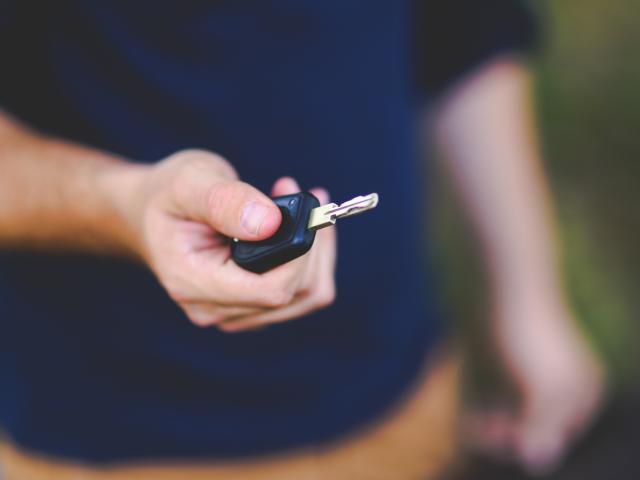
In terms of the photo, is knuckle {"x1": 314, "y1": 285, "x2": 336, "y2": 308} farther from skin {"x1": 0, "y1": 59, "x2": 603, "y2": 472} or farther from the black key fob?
the black key fob

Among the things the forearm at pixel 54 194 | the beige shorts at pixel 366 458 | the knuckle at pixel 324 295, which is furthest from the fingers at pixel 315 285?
the beige shorts at pixel 366 458

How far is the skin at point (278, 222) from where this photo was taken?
662mm

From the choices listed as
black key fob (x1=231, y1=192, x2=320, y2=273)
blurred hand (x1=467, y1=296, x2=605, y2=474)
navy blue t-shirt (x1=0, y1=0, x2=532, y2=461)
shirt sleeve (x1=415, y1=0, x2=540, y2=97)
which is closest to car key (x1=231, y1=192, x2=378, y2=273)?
black key fob (x1=231, y1=192, x2=320, y2=273)

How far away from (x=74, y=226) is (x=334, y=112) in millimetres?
471

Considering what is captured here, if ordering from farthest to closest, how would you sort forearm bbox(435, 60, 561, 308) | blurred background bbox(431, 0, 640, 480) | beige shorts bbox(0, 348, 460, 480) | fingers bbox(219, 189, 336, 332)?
blurred background bbox(431, 0, 640, 480) → forearm bbox(435, 60, 561, 308) → beige shorts bbox(0, 348, 460, 480) → fingers bbox(219, 189, 336, 332)

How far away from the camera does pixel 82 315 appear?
1042 millimetres

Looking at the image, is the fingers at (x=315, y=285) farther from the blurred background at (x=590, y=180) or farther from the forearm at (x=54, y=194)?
the blurred background at (x=590, y=180)

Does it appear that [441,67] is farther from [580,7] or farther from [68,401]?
[580,7]

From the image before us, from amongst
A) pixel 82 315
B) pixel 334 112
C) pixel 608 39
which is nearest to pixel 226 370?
pixel 82 315

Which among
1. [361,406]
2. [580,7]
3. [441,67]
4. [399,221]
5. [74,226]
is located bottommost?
[361,406]

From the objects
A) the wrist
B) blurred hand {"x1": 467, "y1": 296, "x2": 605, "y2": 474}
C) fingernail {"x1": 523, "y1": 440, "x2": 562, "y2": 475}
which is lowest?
fingernail {"x1": 523, "y1": 440, "x2": 562, "y2": 475}

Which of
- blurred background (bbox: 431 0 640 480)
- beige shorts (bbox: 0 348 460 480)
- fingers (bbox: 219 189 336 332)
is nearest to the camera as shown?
fingers (bbox: 219 189 336 332)

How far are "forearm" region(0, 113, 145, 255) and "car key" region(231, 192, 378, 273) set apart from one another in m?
0.26

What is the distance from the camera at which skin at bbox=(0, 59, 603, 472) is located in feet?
2.17
